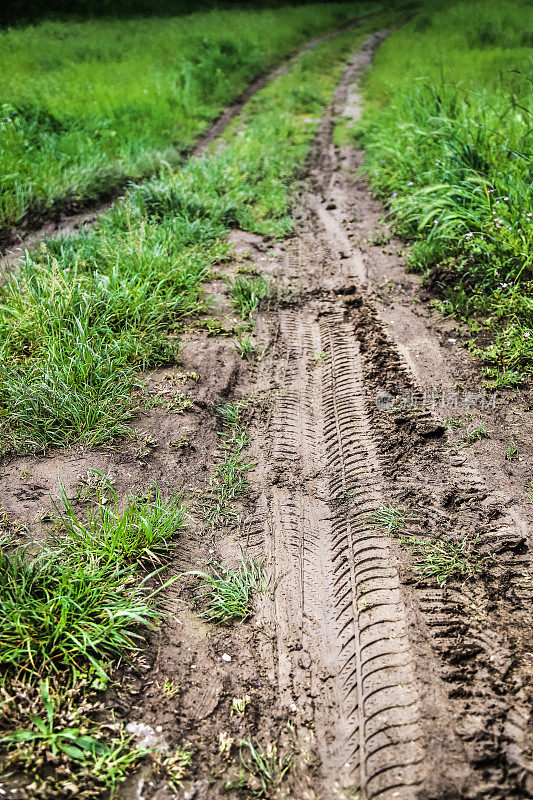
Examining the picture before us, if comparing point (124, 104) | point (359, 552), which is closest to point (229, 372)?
point (359, 552)

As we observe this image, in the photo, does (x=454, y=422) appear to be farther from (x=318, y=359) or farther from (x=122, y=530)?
(x=122, y=530)

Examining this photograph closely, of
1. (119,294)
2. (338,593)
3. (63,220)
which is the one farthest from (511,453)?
(63,220)

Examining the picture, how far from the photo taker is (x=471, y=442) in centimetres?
283

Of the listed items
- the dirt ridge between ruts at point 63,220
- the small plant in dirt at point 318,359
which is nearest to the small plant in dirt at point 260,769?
the small plant in dirt at point 318,359

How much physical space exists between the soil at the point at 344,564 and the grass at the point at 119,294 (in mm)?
212

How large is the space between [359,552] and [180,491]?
1023mm

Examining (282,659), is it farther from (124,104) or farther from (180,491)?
(124,104)

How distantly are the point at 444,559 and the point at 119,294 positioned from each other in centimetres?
290

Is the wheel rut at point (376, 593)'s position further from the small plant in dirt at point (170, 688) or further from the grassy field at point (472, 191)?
the grassy field at point (472, 191)

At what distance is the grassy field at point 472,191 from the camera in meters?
3.64

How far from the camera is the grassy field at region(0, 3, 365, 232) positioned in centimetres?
555

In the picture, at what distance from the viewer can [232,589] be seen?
2248 mm

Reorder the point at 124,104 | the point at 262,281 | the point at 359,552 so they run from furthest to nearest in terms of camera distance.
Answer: the point at 124,104
the point at 262,281
the point at 359,552

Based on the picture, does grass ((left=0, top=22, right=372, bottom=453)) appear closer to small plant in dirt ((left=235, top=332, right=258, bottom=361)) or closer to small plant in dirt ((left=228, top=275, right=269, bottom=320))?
small plant in dirt ((left=228, top=275, right=269, bottom=320))
